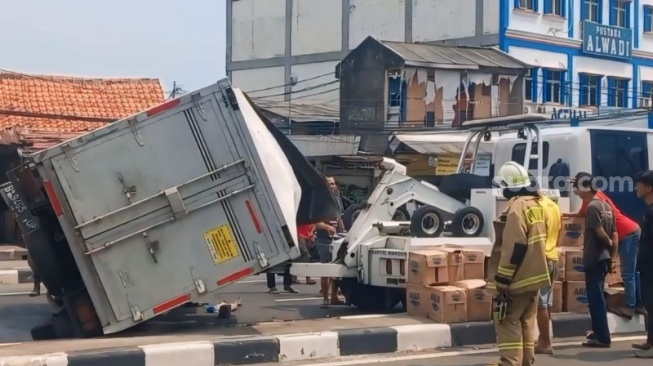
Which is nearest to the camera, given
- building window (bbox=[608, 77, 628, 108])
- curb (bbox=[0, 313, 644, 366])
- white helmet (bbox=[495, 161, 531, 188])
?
white helmet (bbox=[495, 161, 531, 188])

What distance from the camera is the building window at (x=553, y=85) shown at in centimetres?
3597

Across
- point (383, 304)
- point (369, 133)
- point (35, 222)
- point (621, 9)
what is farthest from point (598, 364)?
point (621, 9)

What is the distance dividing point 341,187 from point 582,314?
1929 cm

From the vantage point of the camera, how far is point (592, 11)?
38.1 meters

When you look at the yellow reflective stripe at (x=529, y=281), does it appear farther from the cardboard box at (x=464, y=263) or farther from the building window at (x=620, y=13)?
the building window at (x=620, y=13)

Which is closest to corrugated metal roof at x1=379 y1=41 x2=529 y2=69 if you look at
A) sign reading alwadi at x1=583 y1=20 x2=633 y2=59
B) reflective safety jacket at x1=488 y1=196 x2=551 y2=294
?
sign reading alwadi at x1=583 y1=20 x2=633 y2=59

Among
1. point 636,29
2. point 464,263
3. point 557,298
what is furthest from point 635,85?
point 464,263

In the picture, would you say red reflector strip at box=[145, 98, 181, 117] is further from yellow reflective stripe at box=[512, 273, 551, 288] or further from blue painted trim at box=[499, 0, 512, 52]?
blue painted trim at box=[499, 0, 512, 52]

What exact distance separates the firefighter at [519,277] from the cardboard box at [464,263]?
240 centimetres

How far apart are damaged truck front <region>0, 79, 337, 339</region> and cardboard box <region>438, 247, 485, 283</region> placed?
6.19 feet

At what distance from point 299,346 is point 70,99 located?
644 inches

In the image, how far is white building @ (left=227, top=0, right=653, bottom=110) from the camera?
35.7 metres

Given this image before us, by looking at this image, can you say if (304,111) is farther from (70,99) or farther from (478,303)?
(478,303)

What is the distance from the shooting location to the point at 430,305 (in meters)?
9.09
